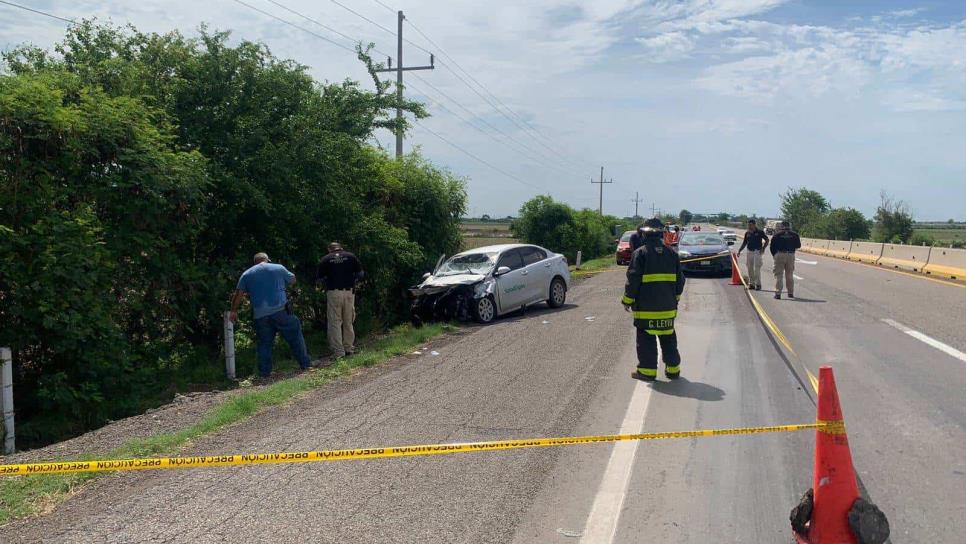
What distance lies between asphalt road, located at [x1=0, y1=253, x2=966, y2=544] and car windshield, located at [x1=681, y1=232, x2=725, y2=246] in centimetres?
1376

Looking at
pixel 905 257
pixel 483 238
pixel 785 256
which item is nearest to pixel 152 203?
pixel 785 256

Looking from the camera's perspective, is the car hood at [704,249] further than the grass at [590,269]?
No

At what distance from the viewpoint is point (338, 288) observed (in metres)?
11.3

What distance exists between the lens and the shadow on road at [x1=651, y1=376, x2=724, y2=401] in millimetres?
7116

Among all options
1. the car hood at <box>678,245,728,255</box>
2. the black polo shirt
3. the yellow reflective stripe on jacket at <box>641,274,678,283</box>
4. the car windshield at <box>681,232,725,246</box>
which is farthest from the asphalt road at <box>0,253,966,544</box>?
the car windshield at <box>681,232,725,246</box>

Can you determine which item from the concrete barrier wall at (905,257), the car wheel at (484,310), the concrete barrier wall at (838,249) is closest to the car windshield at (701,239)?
the concrete barrier wall at (905,257)

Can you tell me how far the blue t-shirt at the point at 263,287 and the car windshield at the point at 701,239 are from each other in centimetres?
1636

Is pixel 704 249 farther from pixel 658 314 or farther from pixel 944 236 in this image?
pixel 944 236

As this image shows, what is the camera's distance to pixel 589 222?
4612cm

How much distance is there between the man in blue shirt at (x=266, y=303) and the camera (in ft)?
32.0

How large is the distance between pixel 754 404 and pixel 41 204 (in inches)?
305

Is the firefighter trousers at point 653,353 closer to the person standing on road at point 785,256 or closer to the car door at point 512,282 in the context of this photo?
the car door at point 512,282

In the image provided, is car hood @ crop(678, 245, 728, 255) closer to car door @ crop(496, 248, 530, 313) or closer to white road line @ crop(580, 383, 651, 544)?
car door @ crop(496, 248, 530, 313)

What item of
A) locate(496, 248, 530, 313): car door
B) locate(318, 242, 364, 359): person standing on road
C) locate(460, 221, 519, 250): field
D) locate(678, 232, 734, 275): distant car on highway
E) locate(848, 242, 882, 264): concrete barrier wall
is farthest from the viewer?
locate(848, 242, 882, 264): concrete barrier wall
